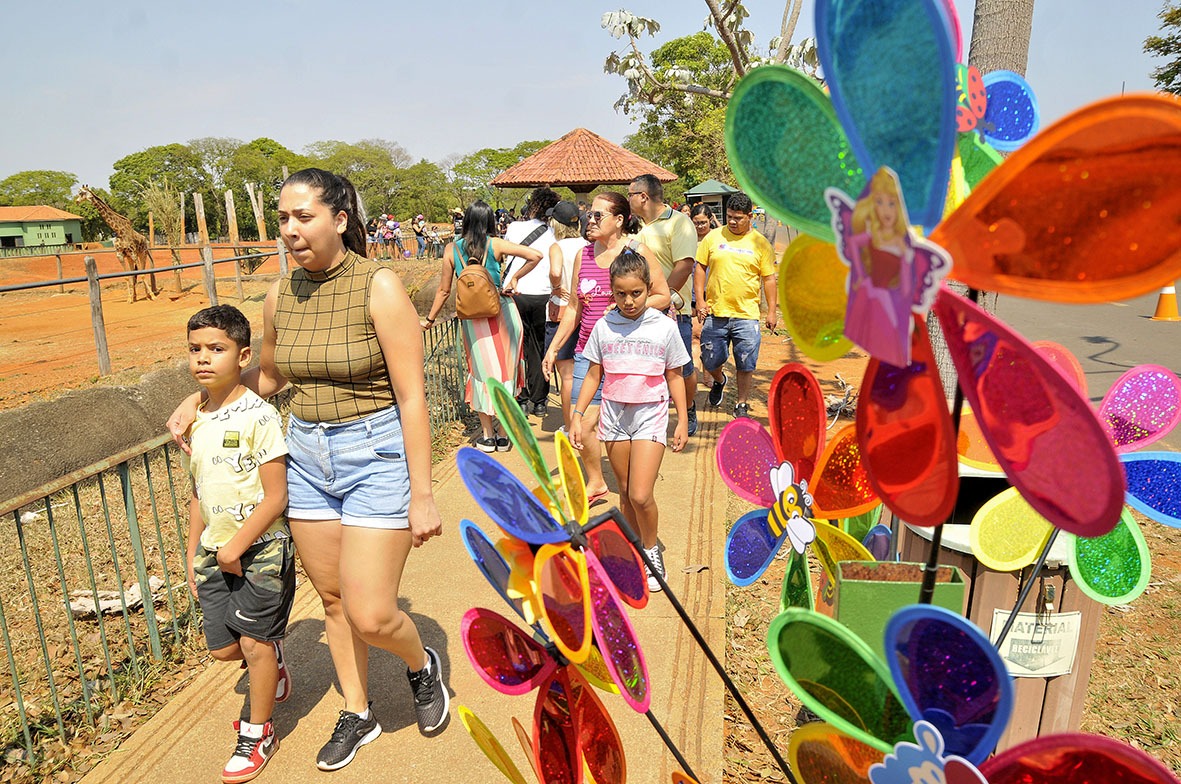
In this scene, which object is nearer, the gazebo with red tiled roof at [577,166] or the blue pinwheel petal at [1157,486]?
the blue pinwheel petal at [1157,486]

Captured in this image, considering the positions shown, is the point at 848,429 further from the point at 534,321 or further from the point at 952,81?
the point at 534,321

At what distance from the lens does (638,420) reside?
10.6ft

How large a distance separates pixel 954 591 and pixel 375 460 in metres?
1.55

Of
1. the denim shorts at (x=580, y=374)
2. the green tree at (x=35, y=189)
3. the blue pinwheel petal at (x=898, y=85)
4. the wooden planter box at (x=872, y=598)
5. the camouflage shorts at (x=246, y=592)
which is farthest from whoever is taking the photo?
the green tree at (x=35, y=189)

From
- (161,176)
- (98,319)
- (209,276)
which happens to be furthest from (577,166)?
(161,176)

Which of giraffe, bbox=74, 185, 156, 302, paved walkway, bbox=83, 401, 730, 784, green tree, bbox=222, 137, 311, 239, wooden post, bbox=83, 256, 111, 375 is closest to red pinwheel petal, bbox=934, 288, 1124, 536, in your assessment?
paved walkway, bbox=83, 401, 730, 784

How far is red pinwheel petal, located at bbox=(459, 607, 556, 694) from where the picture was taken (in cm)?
131

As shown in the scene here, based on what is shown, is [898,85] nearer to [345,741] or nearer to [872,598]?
[872,598]

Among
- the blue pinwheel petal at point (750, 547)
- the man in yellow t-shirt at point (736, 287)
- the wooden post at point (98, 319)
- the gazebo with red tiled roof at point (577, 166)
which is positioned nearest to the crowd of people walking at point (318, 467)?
the blue pinwheel petal at point (750, 547)

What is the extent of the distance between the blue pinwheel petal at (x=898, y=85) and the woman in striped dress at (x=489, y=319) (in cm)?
429

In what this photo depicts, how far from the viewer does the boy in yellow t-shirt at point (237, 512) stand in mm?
2244

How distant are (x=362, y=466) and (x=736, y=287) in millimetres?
3695

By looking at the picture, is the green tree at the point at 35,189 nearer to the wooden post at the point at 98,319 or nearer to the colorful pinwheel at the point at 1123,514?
the wooden post at the point at 98,319

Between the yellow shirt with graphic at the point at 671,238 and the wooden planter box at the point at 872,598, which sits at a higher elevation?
the yellow shirt with graphic at the point at 671,238
